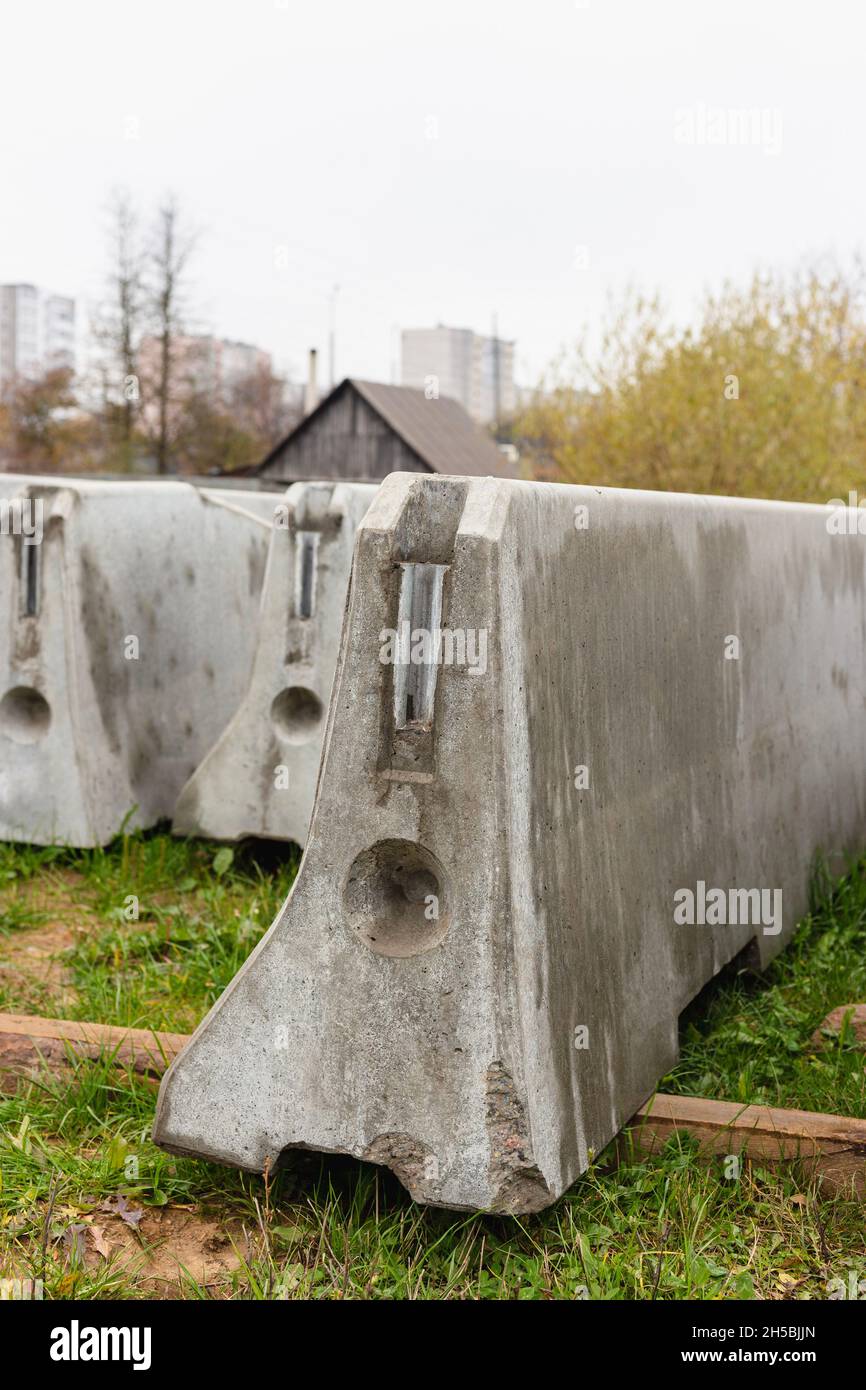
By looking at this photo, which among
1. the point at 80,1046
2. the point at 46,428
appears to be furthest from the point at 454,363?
the point at 80,1046

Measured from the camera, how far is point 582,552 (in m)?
3.09

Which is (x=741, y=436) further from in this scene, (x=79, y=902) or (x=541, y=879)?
(x=541, y=879)

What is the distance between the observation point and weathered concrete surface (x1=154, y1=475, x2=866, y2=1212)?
8.84ft

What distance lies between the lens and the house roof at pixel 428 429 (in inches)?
1216

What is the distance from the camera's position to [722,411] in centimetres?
1780

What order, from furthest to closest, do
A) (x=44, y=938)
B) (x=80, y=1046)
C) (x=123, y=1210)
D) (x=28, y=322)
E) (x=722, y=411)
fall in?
1. (x=28, y=322)
2. (x=722, y=411)
3. (x=44, y=938)
4. (x=80, y=1046)
5. (x=123, y=1210)

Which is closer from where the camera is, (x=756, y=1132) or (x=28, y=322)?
(x=756, y=1132)

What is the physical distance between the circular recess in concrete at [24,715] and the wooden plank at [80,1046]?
6.98 ft

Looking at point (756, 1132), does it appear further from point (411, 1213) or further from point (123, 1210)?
point (123, 1210)

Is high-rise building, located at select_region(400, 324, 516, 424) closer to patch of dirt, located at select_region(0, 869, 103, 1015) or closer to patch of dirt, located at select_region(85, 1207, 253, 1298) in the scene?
patch of dirt, located at select_region(0, 869, 103, 1015)

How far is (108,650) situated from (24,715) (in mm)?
410

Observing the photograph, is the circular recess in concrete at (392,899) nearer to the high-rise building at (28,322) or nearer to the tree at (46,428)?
the tree at (46,428)
